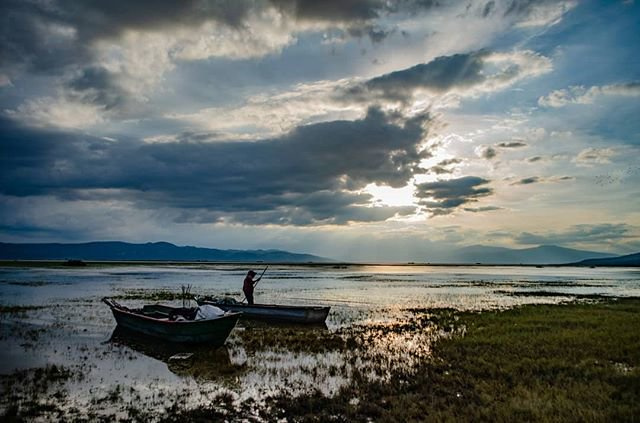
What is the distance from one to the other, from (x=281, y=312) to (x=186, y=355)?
9.59 metres

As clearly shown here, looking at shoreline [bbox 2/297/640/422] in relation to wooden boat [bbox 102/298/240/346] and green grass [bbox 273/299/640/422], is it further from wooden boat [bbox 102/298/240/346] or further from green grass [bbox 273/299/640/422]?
wooden boat [bbox 102/298/240/346]

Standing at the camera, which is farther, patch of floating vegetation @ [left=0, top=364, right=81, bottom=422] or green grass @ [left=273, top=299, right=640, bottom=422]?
patch of floating vegetation @ [left=0, top=364, right=81, bottom=422]

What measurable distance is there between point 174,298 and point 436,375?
32.1 m

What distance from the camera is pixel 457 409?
33.7 feet

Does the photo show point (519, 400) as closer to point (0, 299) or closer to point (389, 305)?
point (389, 305)

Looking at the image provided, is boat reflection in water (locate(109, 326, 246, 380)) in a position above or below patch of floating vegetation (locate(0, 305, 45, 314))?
above

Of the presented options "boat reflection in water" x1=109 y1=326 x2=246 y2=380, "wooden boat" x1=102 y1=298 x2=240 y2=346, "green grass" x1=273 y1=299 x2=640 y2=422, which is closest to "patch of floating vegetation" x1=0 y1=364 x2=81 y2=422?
"boat reflection in water" x1=109 y1=326 x2=246 y2=380

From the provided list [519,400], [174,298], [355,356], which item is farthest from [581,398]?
[174,298]

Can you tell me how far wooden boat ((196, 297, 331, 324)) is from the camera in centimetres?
2500

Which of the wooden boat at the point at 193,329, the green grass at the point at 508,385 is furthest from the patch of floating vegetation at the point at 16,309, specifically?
the green grass at the point at 508,385

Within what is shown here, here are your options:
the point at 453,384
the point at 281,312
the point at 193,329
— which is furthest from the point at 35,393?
the point at 281,312

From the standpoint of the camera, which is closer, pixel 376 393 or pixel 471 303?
pixel 376 393

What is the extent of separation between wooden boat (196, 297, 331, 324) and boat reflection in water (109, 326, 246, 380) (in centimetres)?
477

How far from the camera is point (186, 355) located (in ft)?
54.4
